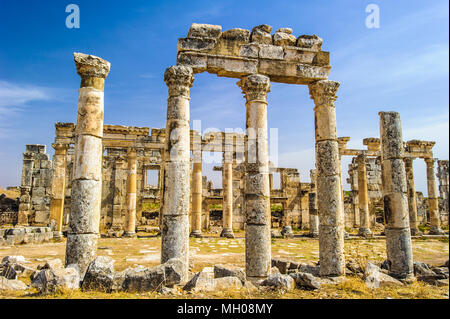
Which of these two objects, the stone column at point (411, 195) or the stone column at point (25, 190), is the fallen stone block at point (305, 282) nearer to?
the stone column at point (411, 195)

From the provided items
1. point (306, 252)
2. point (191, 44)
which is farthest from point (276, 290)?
point (306, 252)

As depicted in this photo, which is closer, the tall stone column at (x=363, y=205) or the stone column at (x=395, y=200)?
the stone column at (x=395, y=200)

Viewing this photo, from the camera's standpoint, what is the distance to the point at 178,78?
27.8 feet

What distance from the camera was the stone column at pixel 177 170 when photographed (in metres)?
7.96

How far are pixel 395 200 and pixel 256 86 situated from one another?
5296 mm

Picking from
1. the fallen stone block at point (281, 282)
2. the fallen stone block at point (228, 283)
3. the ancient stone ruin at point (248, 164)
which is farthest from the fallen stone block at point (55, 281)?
the fallen stone block at point (281, 282)

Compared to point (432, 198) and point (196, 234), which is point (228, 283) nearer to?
point (196, 234)

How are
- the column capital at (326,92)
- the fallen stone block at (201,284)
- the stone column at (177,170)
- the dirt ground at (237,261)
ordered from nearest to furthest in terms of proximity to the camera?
the dirt ground at (237,261) < the fallen stone block at (201,284) < the stone column at (177,170) < the column capital at (326,92)

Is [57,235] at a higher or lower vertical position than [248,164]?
lower

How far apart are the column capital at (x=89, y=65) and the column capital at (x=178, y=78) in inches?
65.5

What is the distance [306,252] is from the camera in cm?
1465

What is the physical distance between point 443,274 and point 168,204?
7.77 meters

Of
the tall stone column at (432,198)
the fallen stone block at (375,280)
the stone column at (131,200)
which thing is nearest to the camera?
the fallen stone block at (375,280)

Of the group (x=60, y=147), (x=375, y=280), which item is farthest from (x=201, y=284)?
(x=60, y=147)
